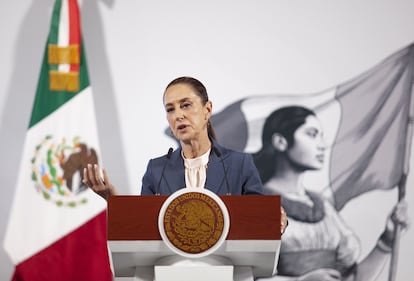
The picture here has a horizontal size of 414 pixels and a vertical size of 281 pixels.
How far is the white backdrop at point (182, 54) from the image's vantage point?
13.6 feet

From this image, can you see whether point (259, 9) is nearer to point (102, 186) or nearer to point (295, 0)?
point (295, 0)

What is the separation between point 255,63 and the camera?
4.26 meters

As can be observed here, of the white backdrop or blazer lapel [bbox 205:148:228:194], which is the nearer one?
blazer lapel [bbox 205:148:228:194]

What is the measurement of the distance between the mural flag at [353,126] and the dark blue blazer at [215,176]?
149 centimetres

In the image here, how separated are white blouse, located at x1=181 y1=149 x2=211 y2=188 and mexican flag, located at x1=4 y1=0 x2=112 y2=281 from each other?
1.45 meters

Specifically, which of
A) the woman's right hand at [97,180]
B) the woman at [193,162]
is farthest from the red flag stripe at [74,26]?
the woman's right hand at [97,180]

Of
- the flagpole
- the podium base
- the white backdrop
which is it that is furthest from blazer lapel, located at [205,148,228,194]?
the flagpole

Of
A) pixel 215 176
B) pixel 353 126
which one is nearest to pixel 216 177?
pixel 215 176

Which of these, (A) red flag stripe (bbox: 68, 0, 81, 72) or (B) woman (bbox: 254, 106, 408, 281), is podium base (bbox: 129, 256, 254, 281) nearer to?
(B) woman (bbox: 254, 106, 408, 281)

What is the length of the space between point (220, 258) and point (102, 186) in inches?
21.7

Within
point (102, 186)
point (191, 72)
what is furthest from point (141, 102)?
point (102, 186)

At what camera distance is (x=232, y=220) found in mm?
2031

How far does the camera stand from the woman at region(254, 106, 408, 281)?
4074mm

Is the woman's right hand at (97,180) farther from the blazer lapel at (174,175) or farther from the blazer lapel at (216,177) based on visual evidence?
the blazer lapel at (216,177)
